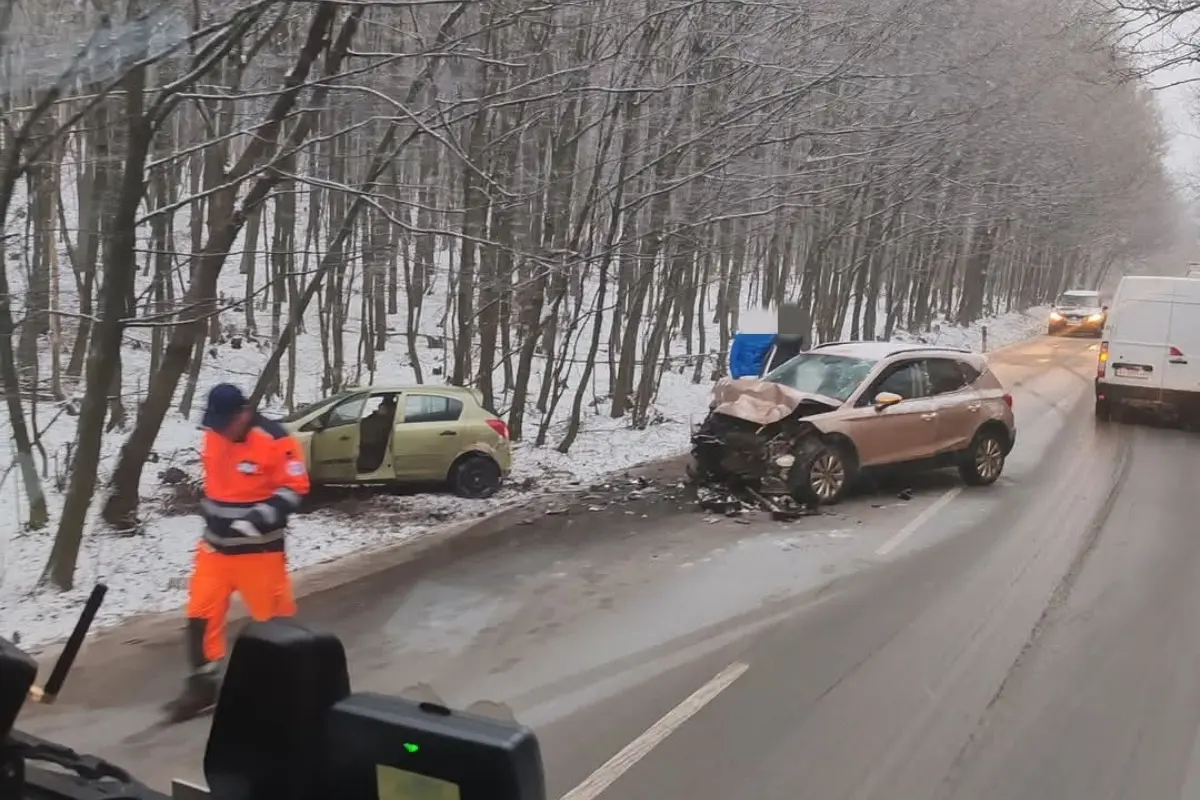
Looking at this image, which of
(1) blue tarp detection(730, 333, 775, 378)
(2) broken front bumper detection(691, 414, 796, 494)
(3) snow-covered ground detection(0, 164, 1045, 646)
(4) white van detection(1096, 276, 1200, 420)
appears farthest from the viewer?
(1) blue tarp detection(730, 333, 775, 378)

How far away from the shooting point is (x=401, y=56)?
30.2 ft

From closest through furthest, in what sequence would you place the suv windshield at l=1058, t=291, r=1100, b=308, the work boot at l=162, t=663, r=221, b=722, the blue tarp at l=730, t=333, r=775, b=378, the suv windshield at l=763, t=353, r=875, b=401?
1. the work boot at l=162, t=663, r=221, b=722
2. the suv windshield at l=763, t=353, r=875, b=401
3. the blue tarp at l=730, t=333, r=775, b=378
4. the suv windshield at l=1058, t=291, r=1100, b=308

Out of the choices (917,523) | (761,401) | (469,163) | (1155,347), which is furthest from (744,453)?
(1155,347)

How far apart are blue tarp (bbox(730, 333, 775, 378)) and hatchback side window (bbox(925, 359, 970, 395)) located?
4.99m

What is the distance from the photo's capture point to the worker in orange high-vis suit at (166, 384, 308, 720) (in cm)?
563

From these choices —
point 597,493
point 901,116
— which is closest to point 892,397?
point 597,493

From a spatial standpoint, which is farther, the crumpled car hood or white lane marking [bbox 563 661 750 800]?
the crumpled car hood

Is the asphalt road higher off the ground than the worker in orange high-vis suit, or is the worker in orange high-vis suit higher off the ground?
the worker in orange high-vis suit

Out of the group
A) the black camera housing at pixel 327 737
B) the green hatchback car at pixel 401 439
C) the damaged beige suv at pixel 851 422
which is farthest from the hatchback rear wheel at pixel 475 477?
the black camera housing at pixel 327 737

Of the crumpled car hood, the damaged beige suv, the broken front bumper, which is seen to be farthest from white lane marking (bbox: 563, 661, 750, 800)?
the crumpled car hood

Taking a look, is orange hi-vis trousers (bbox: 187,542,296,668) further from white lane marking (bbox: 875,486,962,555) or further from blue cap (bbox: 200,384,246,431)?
white lane marking (bbox: 875,486,962,555)

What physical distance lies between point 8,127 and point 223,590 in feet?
15.1

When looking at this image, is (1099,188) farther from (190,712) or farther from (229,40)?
(190,712)

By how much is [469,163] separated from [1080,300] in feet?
124
